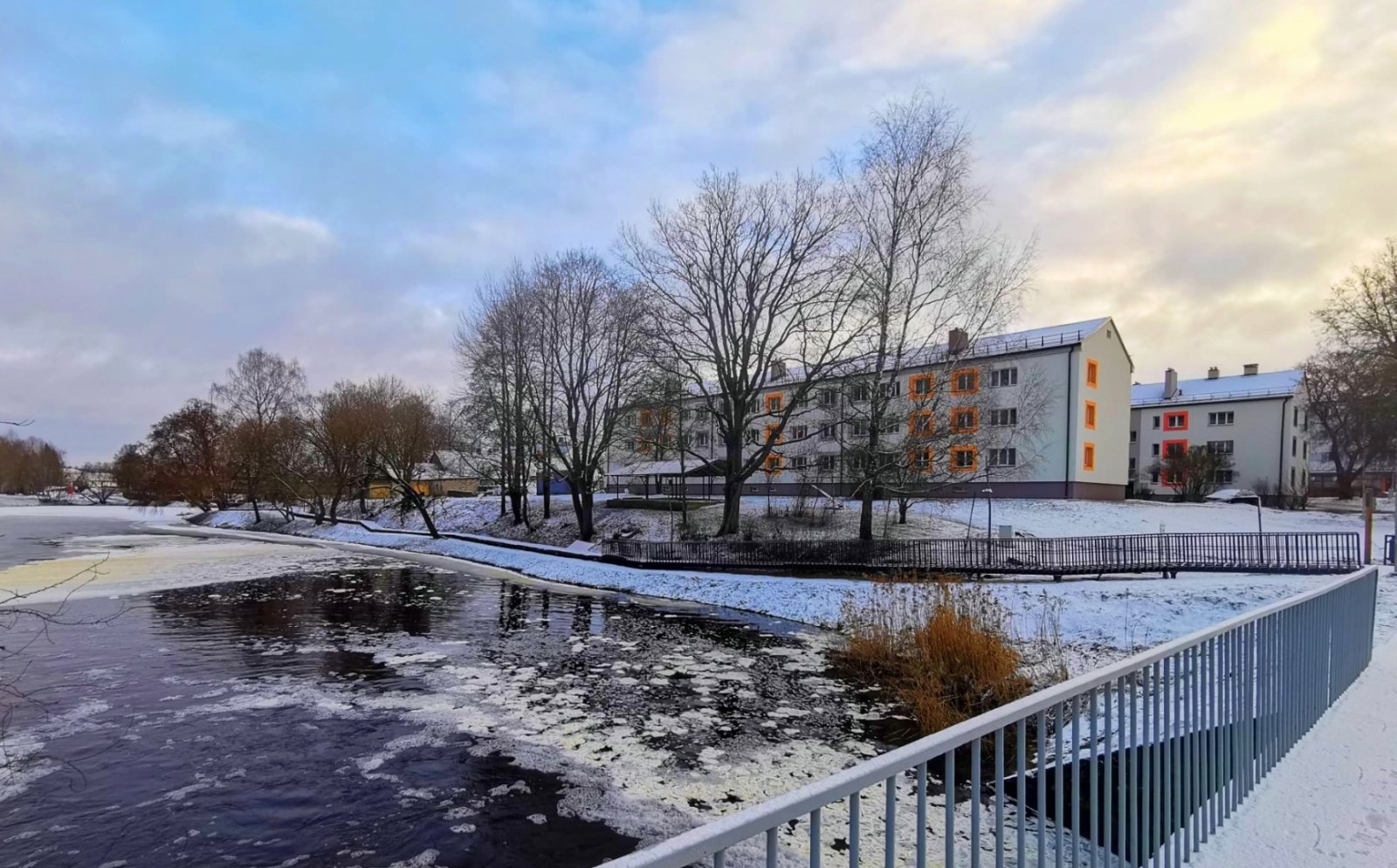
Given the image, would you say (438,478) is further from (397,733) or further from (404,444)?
(397,733)

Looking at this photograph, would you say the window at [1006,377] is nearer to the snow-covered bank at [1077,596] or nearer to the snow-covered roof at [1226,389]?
the snow-covered roof at [1226,389]

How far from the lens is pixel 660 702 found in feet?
32.2

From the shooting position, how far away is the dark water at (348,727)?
602cm

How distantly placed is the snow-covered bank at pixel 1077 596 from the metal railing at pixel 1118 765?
6941 millimetres

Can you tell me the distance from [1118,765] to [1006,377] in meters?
40.0

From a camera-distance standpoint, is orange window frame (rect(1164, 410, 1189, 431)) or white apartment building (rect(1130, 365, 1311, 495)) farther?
orange window frame (rect(1164, 410, 1189, 431))

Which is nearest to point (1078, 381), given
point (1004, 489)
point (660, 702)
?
point (1004, 489)

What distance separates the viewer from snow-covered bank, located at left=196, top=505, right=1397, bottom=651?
42.9 feet

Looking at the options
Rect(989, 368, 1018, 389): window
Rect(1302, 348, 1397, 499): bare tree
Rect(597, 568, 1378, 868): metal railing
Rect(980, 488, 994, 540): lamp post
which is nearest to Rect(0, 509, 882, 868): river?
Rect(597, 568, 1378, 868): metal railing

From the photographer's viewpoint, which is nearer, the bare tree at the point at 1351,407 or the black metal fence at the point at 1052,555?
the black metal fence at the point at 1052,555

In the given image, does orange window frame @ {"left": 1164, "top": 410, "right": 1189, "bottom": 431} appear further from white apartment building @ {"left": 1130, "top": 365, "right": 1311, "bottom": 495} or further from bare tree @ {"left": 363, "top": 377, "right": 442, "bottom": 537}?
bare tree @ {"left": 363, "top": 377, "right": 442, "bottom": 537}

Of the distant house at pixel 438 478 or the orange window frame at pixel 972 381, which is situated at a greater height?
the orange window frame at pixel 972 381

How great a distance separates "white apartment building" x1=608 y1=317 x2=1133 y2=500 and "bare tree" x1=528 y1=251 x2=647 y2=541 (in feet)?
7.06

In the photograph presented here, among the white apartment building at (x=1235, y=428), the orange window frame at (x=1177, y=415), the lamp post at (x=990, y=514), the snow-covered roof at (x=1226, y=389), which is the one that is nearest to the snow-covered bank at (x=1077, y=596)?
the lamp post at (x=990, y=514)
